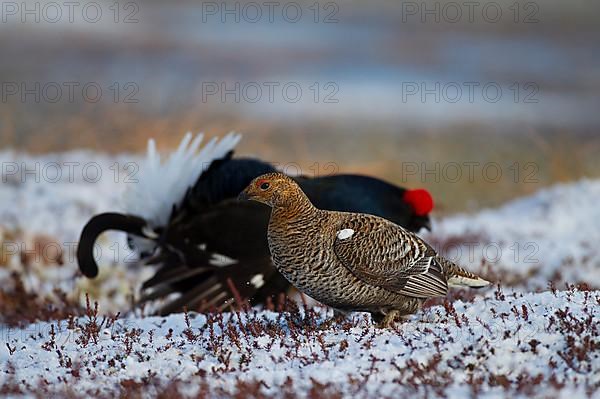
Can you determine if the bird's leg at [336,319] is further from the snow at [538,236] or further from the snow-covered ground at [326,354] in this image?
the snow at [538,236]

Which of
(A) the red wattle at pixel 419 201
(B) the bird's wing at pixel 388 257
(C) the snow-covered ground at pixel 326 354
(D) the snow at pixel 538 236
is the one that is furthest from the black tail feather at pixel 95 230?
(D) the snow at pixel 538 236

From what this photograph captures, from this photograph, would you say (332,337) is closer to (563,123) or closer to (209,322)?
(209,322)

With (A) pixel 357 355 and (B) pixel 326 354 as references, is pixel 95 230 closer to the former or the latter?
(B) pixel 326 354

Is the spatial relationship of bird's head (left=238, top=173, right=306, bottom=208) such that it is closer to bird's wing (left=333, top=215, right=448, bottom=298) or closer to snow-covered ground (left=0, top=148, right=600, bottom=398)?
bird's wing (left=333, top=215, right=448, bottom=298)

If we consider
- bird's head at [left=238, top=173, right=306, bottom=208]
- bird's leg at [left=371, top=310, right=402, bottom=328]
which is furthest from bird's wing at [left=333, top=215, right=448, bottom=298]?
bird's head at [left=238, top=173, right=306, bottom=208]

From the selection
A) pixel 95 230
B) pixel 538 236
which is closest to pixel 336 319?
pixel 95 230

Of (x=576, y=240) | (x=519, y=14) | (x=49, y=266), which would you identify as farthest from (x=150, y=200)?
(x=519, y=14)
